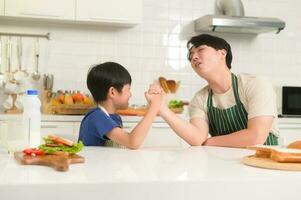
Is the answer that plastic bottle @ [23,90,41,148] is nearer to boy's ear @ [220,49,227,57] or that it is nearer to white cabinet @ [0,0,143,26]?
boy's ear @ [220,49,227,57]

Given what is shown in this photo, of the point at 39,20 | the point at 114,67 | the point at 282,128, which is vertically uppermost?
the point at 39,20

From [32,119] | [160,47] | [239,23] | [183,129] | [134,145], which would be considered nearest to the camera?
[32,119]

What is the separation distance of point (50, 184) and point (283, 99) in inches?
130

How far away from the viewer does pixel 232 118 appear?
6.23 feet

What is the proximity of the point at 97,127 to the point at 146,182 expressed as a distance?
3.05 ft

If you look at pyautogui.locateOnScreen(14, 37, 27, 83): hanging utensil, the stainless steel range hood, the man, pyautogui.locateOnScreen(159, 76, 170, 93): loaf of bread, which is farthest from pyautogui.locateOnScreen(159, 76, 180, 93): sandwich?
the man

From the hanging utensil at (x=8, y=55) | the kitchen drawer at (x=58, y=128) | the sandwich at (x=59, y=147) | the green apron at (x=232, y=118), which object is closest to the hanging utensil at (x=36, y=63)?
the hanging utensil at (x=8, y=55)

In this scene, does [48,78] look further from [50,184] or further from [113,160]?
[50,184]

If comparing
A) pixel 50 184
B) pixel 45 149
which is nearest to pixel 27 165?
pixel 45 149

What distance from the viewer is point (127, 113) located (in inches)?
120

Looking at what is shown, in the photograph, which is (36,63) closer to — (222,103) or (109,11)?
(109,11)

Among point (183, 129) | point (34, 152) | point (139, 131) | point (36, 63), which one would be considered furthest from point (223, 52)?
point (36, 63)

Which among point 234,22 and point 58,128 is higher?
A: point 234,22

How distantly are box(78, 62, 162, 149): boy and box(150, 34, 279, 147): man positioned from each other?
0.60 feet
